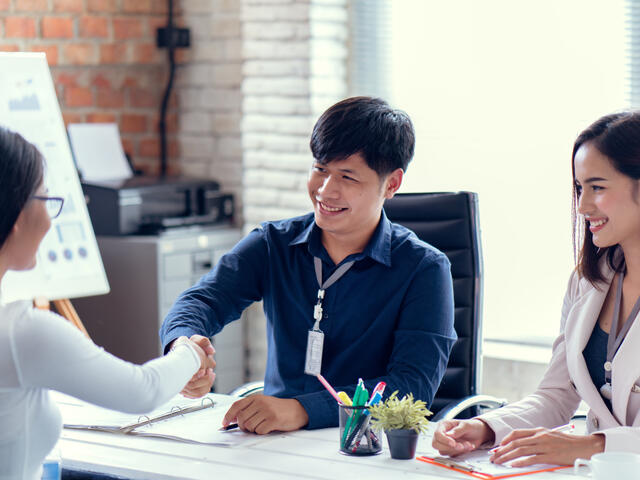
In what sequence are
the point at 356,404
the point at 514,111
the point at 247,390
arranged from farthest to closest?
the point at 514,111 < the point at 247,390 < the point at 356,404

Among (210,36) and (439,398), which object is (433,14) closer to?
(210,36)

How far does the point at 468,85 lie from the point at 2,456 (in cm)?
247

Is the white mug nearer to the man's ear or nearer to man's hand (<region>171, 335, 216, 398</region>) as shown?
man's hand (<region>171, 335, 216, 398</region>)

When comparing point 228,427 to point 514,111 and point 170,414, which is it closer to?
point 170,414

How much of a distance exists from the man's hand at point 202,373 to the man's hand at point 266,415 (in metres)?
0.09

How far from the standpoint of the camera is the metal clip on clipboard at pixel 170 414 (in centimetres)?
179

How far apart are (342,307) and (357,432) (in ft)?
1.44

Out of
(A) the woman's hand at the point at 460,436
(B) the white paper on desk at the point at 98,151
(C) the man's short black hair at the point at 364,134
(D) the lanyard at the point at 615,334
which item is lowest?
(A) the woman's hand at the point at 460,436

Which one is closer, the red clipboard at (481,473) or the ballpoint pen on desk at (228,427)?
the red clipboard at (481,473)

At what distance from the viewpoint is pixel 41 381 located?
1.36 meters

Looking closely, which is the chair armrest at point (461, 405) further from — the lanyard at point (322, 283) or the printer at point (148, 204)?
the printer at point (148, 204)

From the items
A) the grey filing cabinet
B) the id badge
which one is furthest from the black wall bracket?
the id badge

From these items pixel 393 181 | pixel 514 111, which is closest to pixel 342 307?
pixel 393 181

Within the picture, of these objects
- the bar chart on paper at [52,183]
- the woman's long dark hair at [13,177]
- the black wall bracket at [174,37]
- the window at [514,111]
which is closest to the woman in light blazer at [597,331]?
the woman's long dark hair at [13,177]
